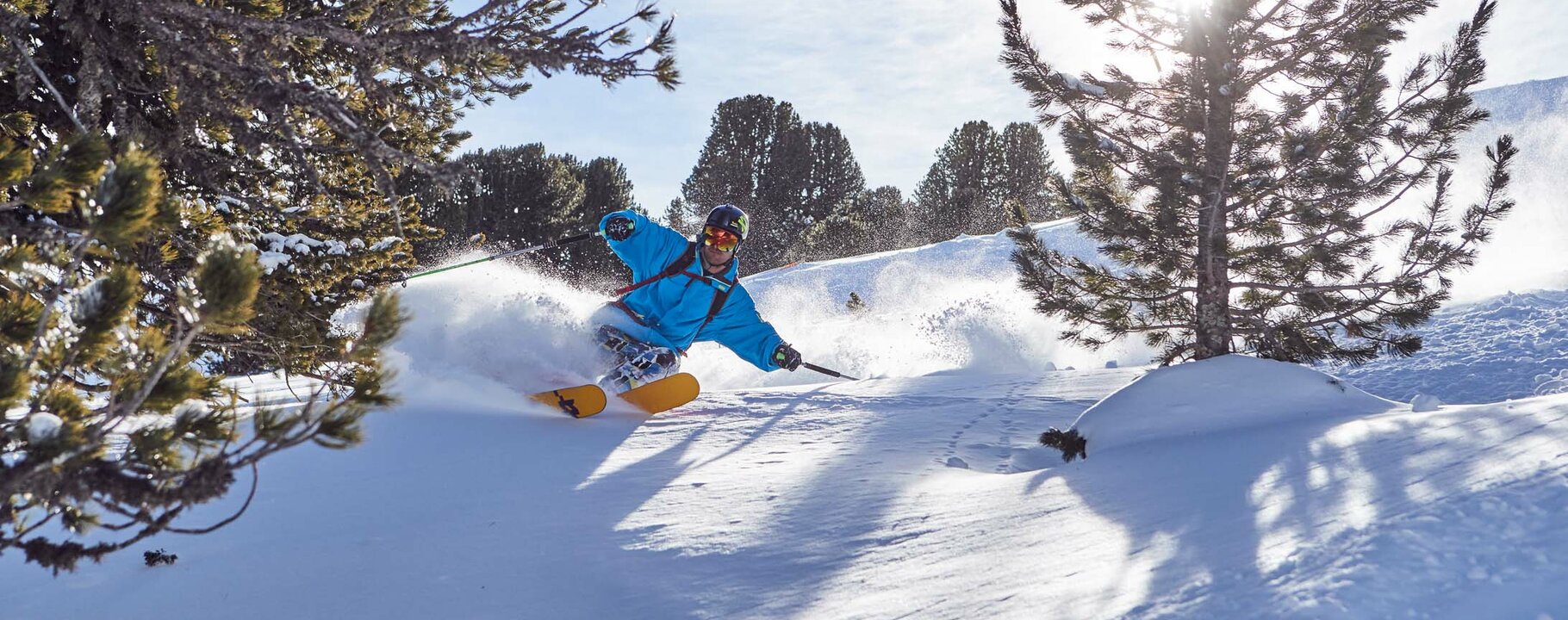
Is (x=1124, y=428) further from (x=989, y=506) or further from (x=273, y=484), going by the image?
(x=273, y=484)

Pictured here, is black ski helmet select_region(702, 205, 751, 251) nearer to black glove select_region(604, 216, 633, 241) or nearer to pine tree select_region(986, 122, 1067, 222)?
black glove select_region(604, 216, 633, 241)

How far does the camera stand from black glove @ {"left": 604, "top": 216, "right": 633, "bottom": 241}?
6.48 meters

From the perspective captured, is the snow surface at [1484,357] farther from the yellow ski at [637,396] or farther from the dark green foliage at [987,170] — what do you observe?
the dark green foliage at [987,170]

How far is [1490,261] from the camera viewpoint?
11.5m

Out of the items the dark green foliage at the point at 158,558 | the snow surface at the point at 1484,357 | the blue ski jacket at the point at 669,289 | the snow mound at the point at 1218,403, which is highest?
the blue ski jacket at the point at 669,289

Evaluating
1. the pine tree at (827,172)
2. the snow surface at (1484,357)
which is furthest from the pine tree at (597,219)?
the snow surface at (1484,357)

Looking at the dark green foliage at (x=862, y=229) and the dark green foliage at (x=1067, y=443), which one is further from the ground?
the dark green foliage at (x=862, y=229)

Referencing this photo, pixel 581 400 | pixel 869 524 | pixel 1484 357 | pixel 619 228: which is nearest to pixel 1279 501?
pixel 869 524

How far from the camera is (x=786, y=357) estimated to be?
675 centimetres

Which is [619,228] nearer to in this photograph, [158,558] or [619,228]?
[619,228]

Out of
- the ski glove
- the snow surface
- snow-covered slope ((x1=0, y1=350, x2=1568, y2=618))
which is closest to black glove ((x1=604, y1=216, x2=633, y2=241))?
the ski glove

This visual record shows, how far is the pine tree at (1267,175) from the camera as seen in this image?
204 inches

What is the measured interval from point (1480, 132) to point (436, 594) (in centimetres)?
2696

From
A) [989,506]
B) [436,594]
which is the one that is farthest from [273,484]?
[989,506]
